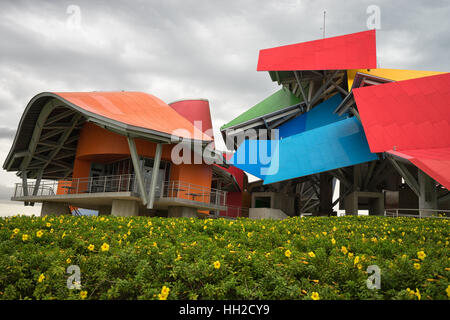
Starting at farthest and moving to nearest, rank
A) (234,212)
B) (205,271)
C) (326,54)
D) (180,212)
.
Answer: (234,212) < (326,54) < (180,212) < (205,271)

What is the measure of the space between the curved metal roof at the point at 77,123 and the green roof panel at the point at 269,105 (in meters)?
13.8

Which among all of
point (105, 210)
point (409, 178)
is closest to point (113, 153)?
point (105, 210)

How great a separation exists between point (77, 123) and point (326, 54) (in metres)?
22.5

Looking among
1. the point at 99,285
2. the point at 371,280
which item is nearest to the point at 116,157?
the point at 99,285

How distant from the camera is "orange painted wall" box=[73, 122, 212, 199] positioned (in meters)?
21.8

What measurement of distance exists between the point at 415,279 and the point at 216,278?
7.93 feet

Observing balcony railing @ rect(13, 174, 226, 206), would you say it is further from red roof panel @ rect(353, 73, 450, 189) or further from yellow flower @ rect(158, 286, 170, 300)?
yellow flower @ rect(158, 286, 170, 300)

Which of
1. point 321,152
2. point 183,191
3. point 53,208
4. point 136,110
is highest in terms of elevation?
point 136,110

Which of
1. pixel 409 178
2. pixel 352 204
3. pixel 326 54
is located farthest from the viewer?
pixel 326 54

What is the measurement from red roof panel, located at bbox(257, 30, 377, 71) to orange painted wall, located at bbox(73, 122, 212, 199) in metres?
15.1

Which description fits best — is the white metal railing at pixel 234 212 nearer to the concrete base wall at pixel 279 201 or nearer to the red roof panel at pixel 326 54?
the concrete base wall at pixel 279 201

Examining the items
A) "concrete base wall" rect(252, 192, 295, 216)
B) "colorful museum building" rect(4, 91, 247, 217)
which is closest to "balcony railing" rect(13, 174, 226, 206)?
"colorful museum building" rect(4, 91, 247, 217)

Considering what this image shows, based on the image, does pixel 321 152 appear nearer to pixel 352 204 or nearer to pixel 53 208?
pixel 352 204

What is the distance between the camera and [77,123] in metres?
23.7
